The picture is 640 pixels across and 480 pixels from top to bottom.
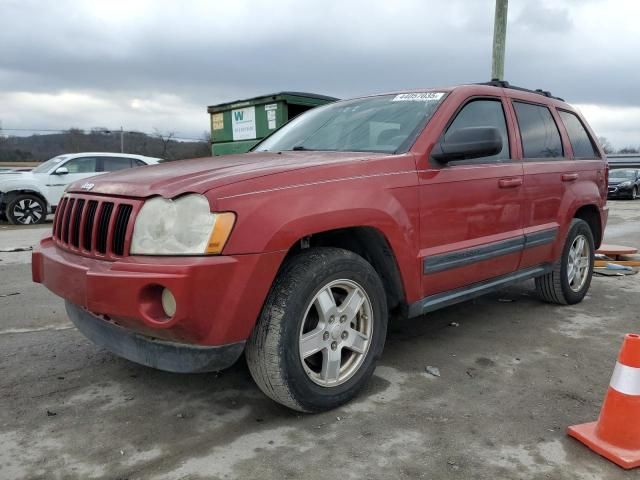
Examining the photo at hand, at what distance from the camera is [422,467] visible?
2359mm

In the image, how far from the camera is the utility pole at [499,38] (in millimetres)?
10781

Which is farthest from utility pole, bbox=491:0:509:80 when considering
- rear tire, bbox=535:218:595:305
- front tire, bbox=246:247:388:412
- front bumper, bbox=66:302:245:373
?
front bumper, bbox=66:302:245:373

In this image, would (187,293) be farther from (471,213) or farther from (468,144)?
(471,213)

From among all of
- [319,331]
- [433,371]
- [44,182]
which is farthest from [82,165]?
[319,331]

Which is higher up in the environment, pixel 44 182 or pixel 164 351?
pixel 44 182

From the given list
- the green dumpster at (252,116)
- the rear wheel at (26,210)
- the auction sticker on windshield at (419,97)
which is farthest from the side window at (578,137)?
the rear wheel at (26,210)

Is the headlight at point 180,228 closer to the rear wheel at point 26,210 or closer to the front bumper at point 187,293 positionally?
the front bumper at point 187,293

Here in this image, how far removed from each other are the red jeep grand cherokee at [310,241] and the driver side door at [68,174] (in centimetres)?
989

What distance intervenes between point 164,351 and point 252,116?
1101cm

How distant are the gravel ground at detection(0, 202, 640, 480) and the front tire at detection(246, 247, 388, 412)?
163 millimetres

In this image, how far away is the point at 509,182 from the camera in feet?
12.7

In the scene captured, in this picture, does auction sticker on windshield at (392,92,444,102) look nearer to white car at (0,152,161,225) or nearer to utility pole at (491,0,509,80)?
utility pole at (491,0,509,80)

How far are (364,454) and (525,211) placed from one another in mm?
2392

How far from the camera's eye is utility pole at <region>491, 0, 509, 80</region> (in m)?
10.8
